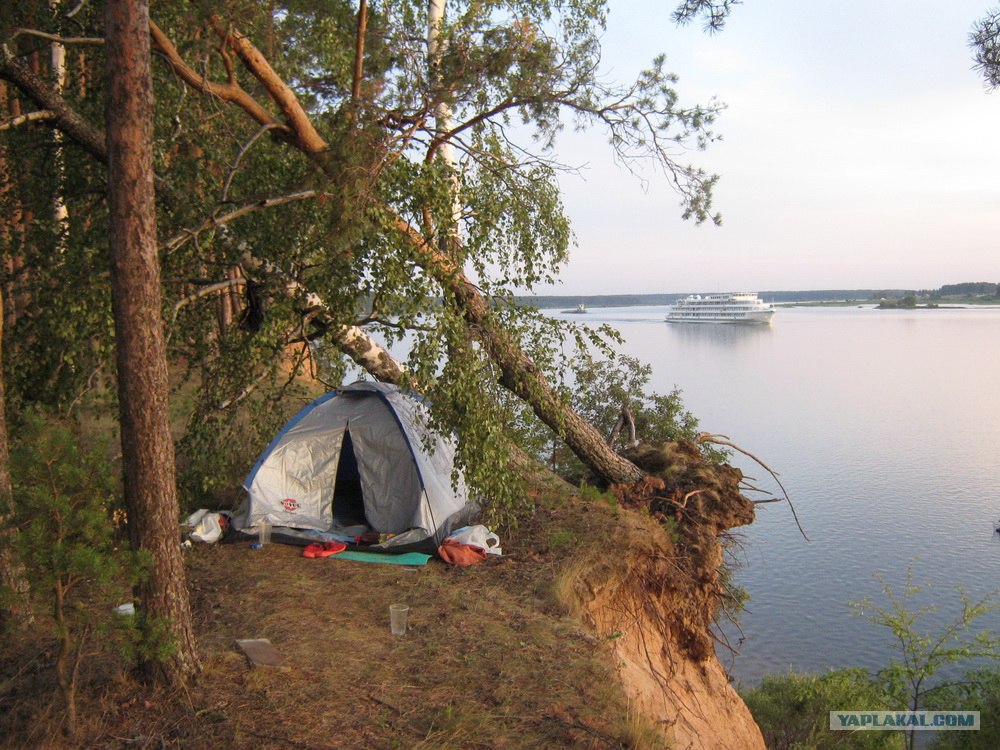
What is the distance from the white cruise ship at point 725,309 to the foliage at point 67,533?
5797 centimetres

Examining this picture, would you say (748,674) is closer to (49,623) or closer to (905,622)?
(905,622)

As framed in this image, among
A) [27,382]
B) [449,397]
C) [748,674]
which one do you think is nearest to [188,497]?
[27,382]

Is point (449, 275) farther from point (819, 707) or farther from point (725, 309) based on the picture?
point (725, 309)

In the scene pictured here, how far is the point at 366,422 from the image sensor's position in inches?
292

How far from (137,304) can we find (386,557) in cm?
354

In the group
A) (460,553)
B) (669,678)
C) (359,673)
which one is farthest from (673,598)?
(359,673)

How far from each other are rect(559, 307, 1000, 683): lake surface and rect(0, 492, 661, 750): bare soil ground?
716 centimetres

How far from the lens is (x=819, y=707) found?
9.94 m

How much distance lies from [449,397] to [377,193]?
1602mm

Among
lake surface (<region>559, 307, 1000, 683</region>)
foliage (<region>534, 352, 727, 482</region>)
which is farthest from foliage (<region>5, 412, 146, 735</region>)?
lake surface (<region>559, 307, 1000, 683</region>)

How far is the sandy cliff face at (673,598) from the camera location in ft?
19.0

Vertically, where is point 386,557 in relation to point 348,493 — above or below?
below

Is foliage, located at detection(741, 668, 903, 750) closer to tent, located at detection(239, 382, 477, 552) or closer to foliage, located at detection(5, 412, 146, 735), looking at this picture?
tent, located at detection(239, 382, 477, 552)

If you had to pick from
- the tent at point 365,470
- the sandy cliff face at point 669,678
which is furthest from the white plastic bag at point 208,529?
the sandy cliff face at point 669,678
